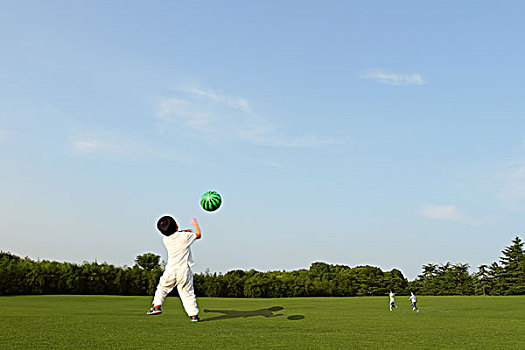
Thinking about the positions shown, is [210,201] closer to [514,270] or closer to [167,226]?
[167,226]

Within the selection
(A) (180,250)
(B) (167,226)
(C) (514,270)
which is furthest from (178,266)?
(C) (514,270)

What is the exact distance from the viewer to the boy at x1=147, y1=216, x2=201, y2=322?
12445 mm

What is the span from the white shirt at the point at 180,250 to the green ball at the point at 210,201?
103cm

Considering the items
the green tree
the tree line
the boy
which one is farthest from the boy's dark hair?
the green tree

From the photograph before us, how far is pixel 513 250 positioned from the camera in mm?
64312

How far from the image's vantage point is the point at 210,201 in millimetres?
13469

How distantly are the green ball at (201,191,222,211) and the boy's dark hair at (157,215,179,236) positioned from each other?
3.33 feet

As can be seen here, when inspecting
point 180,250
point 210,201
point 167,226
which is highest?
point 210,201

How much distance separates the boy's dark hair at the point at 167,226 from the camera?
1275 centimetres

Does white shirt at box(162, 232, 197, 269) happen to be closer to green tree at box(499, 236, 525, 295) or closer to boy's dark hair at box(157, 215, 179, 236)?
boy's dark hair at box(157, 215, 179, 236)

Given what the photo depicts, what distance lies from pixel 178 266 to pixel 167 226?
111 cm

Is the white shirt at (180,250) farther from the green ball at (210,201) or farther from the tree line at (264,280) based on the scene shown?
the tree line at (264,280)

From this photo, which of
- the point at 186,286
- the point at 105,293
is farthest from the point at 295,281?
the point at 186,286

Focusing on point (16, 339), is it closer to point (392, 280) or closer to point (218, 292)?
point (218, 292)
